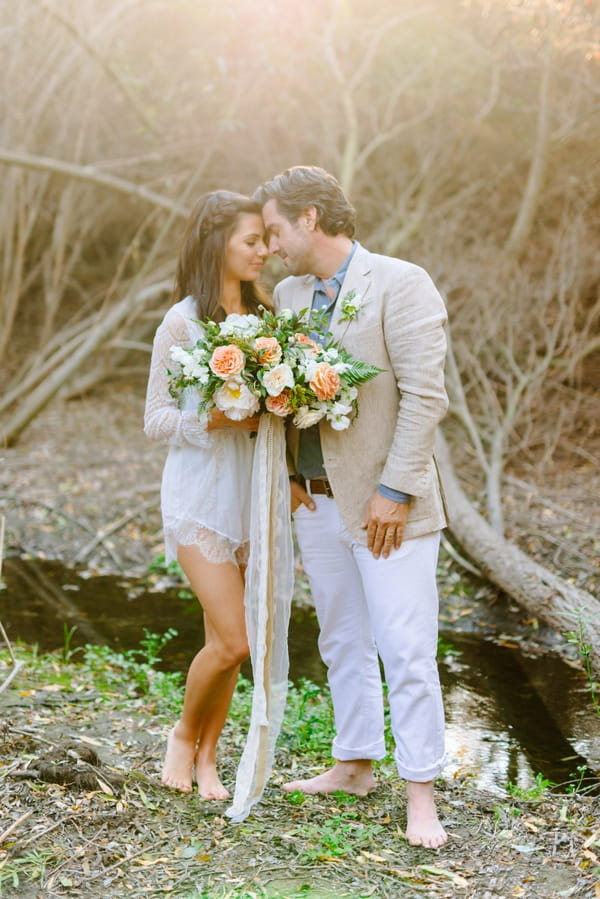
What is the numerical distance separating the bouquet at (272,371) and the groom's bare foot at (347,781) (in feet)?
4.38

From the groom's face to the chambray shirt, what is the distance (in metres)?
0.09

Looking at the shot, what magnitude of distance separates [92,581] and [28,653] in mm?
1640

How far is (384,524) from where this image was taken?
3.14 metres

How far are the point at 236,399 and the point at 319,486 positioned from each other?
51 cm

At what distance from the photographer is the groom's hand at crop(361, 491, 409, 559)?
10.3 ft

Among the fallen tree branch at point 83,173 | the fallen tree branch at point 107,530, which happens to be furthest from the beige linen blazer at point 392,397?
the fallen tree branch at point 83,173

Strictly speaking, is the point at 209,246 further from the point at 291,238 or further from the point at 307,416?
the point at 307,416

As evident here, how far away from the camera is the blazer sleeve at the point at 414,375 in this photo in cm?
310

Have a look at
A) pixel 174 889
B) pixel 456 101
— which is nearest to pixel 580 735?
pixel 174 889

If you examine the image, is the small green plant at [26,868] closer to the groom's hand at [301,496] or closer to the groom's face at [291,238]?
the groom's hand at [301,496]

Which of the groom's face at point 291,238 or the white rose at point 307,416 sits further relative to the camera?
the groom's face at point 291,238

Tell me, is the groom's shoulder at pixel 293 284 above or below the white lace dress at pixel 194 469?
above

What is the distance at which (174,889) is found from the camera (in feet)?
8.99

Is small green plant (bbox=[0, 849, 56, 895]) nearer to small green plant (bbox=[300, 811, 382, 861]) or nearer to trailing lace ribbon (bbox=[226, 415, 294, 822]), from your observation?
trailing lace ribbon (bbox=[226, 415, 294, 822])
